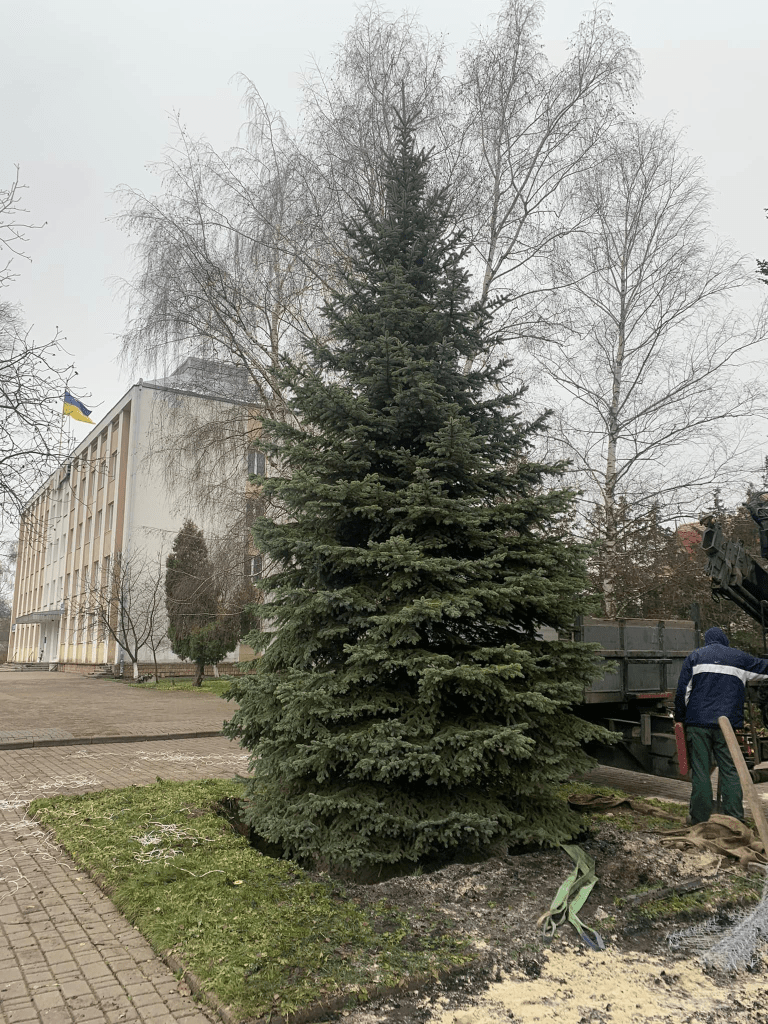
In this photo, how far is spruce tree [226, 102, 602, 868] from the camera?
15.4ft

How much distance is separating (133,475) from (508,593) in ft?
107

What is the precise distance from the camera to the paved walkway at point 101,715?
39.7 feet

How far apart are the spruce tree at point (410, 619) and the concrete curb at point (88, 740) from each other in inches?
273

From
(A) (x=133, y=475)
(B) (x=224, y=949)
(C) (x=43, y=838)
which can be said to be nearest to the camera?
(B) (x=224, y=949)

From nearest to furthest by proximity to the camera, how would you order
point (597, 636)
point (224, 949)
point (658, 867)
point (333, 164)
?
point (224, 949)
point (658, 867)
point (597, 636)
point (333, 164)

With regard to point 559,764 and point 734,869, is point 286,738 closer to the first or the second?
point 559,764

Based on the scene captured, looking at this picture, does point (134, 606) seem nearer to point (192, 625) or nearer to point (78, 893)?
Result: point (192, 625)

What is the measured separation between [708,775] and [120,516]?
34.2 metres

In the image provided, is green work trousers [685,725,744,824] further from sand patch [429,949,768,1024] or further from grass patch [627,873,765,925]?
sand patch [429,949,768,1024]

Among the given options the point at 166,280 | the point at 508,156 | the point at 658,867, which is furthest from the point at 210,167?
the point at 658,867

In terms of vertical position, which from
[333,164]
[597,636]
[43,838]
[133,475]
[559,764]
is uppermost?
[333,164]

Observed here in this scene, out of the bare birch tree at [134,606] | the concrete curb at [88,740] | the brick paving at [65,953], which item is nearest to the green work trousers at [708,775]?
the brick paving at [65,953]

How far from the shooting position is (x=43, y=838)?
Result: 5.79m

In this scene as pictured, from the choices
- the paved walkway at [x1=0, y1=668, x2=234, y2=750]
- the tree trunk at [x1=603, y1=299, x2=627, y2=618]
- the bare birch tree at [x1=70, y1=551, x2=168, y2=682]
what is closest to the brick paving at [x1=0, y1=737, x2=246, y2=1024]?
the paved walkway at [x1=0, y1=668, x2=234, y2=750]
